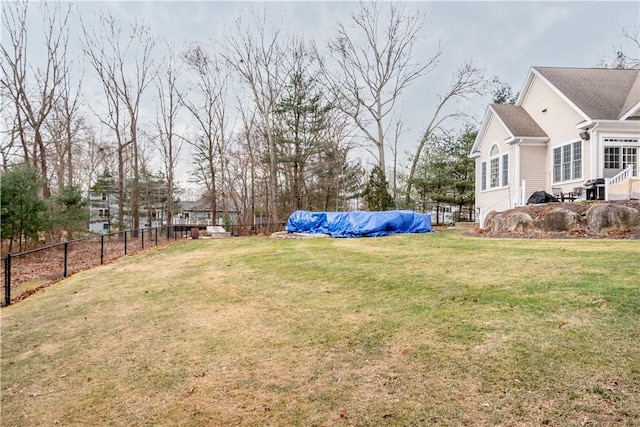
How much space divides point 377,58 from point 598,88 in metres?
13.2

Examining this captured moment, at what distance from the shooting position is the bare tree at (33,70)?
17875mm

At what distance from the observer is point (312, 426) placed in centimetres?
244

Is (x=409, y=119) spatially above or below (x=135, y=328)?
above

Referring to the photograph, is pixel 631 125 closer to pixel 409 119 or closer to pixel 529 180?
pixel 529 180

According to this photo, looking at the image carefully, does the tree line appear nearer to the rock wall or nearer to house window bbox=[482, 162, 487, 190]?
house window bbox=[482, 162, 487, 190]

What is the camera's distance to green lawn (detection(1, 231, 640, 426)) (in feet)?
8.42

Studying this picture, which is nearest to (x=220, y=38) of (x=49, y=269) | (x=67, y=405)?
(x=49, y=269)

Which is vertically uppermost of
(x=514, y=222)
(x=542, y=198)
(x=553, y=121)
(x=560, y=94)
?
(x=560, y=94)

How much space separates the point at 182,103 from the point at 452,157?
19017mm

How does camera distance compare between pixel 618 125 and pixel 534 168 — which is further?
pixel 534 168

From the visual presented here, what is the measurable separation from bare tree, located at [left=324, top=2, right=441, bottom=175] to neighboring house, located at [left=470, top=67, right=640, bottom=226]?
8373mm

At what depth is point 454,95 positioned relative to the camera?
25828mm

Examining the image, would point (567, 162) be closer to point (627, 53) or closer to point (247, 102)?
point (627, 53)

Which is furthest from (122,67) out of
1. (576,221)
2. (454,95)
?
(576,221)
